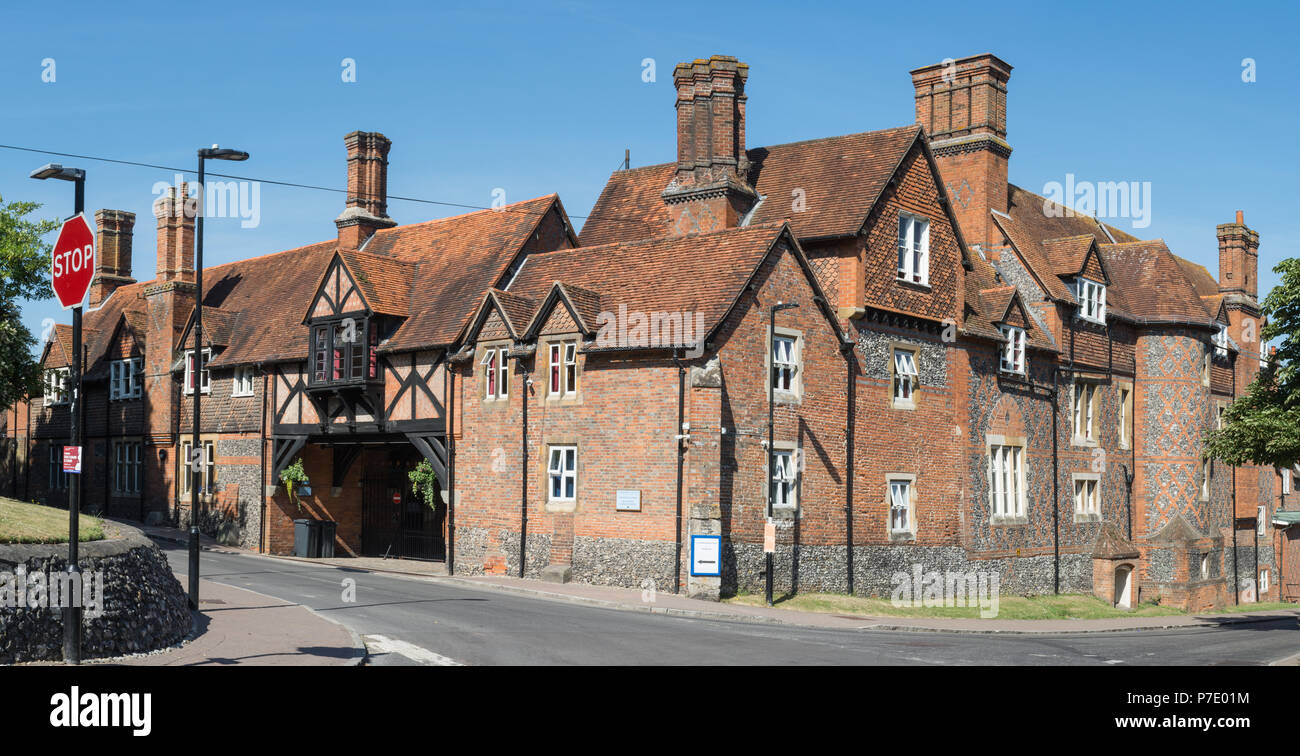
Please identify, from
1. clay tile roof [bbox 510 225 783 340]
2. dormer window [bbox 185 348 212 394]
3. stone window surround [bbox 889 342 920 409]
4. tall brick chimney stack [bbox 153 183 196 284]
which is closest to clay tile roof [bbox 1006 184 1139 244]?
stone window surround [bbox 889 342 920 409]

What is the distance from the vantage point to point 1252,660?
1952 centimetres

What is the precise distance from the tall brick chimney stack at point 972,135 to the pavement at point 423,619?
46.6 feet

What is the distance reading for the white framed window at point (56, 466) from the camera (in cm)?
4944

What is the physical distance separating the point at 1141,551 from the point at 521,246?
79.0 feet

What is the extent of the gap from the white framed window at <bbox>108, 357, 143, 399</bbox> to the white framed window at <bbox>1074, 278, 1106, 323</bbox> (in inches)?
1351

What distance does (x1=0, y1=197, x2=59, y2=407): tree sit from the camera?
1420 inches

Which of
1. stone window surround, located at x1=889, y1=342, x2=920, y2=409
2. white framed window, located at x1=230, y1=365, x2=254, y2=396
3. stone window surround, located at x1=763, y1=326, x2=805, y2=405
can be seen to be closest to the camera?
stone window surround, located at x1=763, y1=326, x2=805, y2=405

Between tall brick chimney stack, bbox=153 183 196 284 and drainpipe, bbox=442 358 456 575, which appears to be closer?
drainpipe, bbox=442 358 456 575

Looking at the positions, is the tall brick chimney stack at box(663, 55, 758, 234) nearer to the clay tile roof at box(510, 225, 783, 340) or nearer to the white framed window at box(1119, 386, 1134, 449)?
the clay tile roof at box(510, 225, 783, 340)

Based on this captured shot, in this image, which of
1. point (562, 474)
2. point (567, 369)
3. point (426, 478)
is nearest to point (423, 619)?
point (562, 474)

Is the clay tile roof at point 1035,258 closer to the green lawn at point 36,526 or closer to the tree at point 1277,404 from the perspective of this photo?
the tree at point 1277,404

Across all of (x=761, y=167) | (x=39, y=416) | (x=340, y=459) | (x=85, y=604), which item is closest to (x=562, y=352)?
(x=761, y=167)

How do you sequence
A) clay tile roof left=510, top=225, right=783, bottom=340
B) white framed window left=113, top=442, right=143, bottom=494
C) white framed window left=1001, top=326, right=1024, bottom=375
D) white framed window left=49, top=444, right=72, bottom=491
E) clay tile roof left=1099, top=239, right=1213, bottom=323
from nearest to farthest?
clay tile roof left=510, top=225, right=783, bottom=340
white framed window left=1001, top=326, right=1024, bottom=375
clay tile roof left=1099, top=239, right=1213, bottom=323
white framed window left=113, top=442, right=143, bottom=494
white framed window left=49, top=444, right=72, bottom=491

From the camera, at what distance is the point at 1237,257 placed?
50.3m
